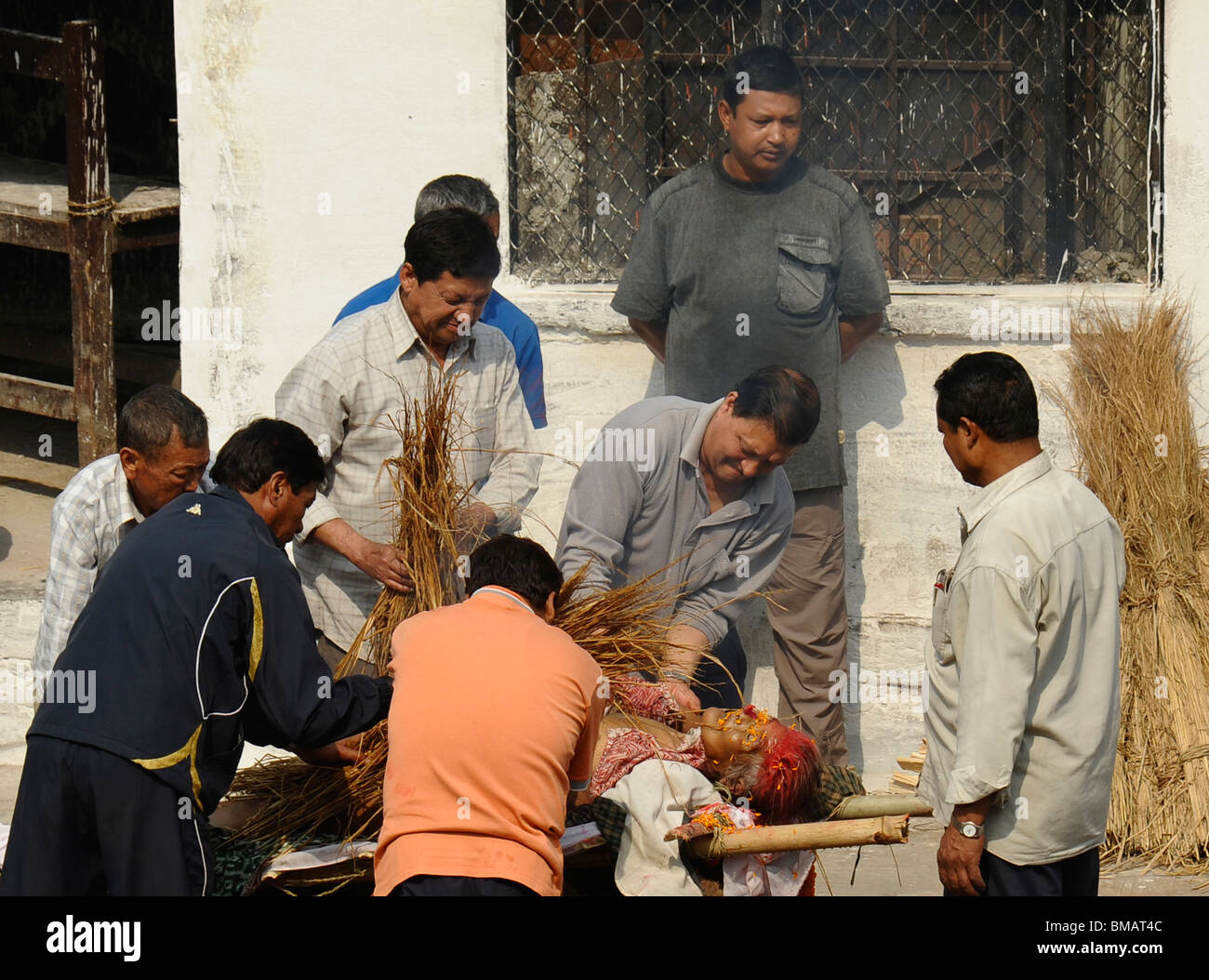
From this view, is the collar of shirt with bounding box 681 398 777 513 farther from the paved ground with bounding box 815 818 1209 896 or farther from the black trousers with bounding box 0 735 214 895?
the black trousers with bounding box 0 735 214 895

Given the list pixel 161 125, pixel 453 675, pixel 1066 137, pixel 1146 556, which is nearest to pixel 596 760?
pixel 453 675

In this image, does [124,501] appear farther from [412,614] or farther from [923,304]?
[923,304]

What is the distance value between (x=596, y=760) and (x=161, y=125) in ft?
19.7

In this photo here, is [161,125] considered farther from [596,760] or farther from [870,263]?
[596,760]

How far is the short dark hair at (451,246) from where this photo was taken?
13.3 feet

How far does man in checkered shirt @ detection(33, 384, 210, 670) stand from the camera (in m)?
3.70

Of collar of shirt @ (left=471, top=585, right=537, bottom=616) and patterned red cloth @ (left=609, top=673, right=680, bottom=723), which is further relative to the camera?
patterned red cloth @ (left=609, top=673, right=680, bottom=723)

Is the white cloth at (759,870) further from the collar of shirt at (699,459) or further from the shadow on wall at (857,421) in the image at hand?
the shadow on wall at (857,421)

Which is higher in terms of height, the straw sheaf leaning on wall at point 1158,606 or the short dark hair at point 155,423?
the short dark hair at point 155,423

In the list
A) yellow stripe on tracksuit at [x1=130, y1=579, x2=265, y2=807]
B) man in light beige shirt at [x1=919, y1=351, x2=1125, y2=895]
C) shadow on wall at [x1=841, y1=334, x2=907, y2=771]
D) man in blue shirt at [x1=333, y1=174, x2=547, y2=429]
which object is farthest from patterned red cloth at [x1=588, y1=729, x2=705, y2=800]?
shadow on wall at [x1=841, y1=334, x2=907, y2=771]

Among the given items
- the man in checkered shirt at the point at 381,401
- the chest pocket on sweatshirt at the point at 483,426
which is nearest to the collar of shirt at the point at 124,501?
the man in checkered shirt at the point at 381,401

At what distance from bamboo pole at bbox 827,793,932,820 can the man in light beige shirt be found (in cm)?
8

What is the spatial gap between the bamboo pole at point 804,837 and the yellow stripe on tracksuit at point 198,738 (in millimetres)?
1065

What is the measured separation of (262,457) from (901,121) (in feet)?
11.3
